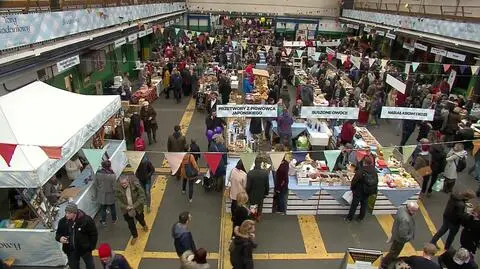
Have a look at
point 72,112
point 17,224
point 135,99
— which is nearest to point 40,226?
point 17,224

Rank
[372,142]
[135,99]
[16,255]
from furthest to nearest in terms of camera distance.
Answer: [135,99]
[372,142]
[16,255]

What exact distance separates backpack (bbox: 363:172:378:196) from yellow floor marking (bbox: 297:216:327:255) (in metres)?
1.35

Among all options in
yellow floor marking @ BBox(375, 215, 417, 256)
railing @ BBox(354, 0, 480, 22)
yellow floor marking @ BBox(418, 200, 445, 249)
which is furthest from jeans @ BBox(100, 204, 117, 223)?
railing @ BBox(354, 0, 480, 22)

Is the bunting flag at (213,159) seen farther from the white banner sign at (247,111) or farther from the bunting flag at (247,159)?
the white banner sign at (247,111)

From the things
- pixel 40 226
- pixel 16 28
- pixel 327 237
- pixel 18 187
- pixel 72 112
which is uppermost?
pixel 16 28

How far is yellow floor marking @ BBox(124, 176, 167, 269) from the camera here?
6.36 m

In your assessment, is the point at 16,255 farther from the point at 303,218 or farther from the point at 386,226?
the point at 386,226

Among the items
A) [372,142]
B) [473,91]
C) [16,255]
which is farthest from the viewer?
[473,91]

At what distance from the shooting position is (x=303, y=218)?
765 centimetres

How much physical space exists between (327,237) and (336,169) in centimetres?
202

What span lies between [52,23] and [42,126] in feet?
12.2

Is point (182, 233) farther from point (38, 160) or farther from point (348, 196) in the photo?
point (348, 196)

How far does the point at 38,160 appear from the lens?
18.6 feet

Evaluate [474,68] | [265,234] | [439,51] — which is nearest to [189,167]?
[265,234]
